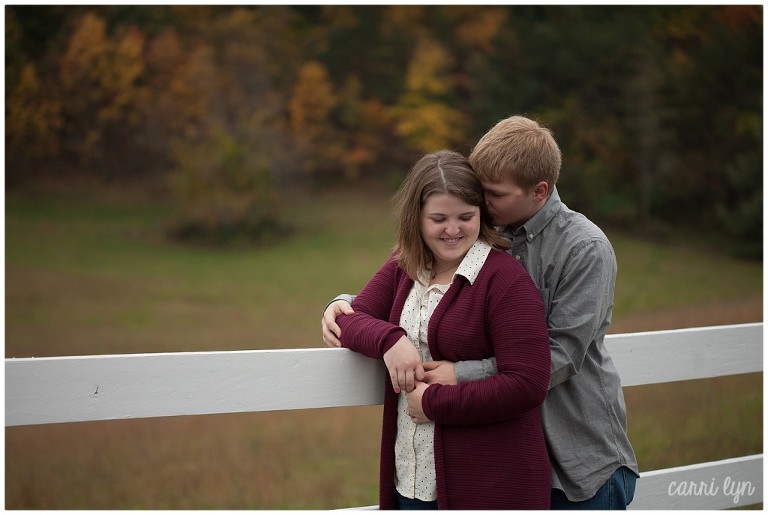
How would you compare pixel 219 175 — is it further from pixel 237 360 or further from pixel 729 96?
pixel 237 360

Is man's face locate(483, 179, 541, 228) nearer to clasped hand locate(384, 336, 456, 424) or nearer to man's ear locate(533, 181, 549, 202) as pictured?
man's ear locate(533, 181, 549, 202)

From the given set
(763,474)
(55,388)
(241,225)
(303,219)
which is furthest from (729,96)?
(55,388)

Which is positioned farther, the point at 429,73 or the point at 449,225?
the point at 429,73

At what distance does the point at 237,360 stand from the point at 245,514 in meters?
0.54

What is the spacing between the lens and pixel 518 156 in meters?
2.11

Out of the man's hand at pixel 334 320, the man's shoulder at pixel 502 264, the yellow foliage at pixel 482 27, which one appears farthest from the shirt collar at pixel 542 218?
the yellow foliage at pixel 482 27

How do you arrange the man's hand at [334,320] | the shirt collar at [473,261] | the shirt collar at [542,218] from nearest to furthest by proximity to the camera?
1. the shirt collar at [473,261]
2. the shirt collar at [542,218]
3. the man's hand at [334,320]

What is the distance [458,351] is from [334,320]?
0.47m

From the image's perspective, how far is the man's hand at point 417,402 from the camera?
2060mm

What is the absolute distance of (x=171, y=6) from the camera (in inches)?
1297

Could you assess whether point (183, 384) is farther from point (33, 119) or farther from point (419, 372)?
point (33, 119)

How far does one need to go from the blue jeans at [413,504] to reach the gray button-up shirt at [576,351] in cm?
33

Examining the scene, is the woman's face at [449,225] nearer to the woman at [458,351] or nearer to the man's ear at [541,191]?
the woman at [458,351]
